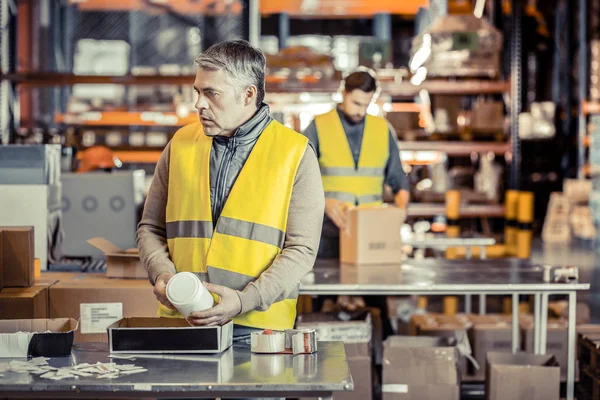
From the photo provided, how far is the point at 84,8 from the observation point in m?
13.9

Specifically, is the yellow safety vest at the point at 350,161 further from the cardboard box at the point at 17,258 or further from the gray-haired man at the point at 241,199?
the gray-haired man at the point at 241,199

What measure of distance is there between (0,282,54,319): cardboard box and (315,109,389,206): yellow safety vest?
7.18ft

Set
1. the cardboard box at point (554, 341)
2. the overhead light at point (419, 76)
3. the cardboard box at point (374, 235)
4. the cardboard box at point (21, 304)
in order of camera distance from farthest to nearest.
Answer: the overhead light at point (419, 76) < the cardboard box at point (554, 341) < the cardboard box at point (374, 235) < the cardboard box at point (21, 304)

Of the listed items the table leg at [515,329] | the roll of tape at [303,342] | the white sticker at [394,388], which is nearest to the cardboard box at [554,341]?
the table leg at [515,329]

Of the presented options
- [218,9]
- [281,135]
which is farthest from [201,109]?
[218,9]

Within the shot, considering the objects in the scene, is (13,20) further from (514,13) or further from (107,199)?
(514,13)

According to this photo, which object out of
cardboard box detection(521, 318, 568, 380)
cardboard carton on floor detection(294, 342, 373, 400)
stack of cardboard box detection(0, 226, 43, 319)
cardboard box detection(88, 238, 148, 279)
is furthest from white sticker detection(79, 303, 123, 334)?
cardboard box detection(521, 318, 568, 380)

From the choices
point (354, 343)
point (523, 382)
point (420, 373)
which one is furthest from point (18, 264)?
point (523, 382)

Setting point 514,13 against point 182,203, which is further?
point 514,13

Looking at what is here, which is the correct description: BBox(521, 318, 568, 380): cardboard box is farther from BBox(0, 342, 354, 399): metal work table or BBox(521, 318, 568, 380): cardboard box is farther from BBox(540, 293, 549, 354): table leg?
BBox(0, 342, 354, 399): metal work table

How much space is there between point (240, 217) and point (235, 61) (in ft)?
1.58

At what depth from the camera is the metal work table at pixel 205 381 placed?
2.31m

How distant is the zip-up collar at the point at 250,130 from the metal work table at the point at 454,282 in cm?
136

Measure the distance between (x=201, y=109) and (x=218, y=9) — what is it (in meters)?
11.2
